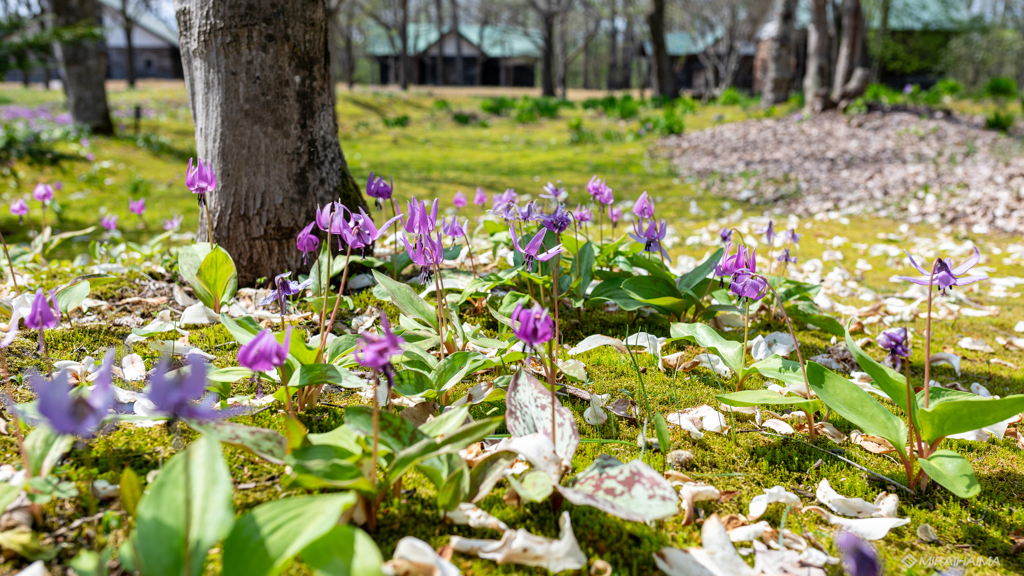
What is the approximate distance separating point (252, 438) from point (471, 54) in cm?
5198

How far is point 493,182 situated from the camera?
842 cm

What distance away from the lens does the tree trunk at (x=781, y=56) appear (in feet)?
45.1

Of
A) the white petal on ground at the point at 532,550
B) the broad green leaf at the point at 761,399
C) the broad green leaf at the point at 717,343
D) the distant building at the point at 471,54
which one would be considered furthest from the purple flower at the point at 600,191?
the distant building at the point at 471,54

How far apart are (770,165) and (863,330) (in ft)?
21.5

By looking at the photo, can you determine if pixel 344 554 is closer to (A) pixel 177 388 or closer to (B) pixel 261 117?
(A) pixel 177 388

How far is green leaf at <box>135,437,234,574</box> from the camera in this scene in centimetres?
104

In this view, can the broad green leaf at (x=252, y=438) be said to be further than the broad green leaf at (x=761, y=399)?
No

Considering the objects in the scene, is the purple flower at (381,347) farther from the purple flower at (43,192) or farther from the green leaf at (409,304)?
the purple flower at (43,192)

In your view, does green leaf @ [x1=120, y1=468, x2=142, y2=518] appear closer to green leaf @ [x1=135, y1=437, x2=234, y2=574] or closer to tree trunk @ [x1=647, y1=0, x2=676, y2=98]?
green leaf @ [x1=135, y1=437, x2=234, y2=574]

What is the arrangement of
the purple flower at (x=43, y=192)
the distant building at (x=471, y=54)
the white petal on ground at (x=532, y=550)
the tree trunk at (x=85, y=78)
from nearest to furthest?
1. the white petal on ground at (x=532, y=550)
2. the purple flower at (x=43, y=192)
3. the tree trunk at (x=85, y=78)
4. the distant building at (x=471, y=54)

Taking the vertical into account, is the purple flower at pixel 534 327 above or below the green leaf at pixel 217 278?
above

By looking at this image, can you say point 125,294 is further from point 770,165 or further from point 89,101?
point 89,101

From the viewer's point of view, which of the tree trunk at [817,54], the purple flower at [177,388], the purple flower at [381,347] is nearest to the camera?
the purple flower at [177,388]

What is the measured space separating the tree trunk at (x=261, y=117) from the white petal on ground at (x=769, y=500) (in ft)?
8.04
